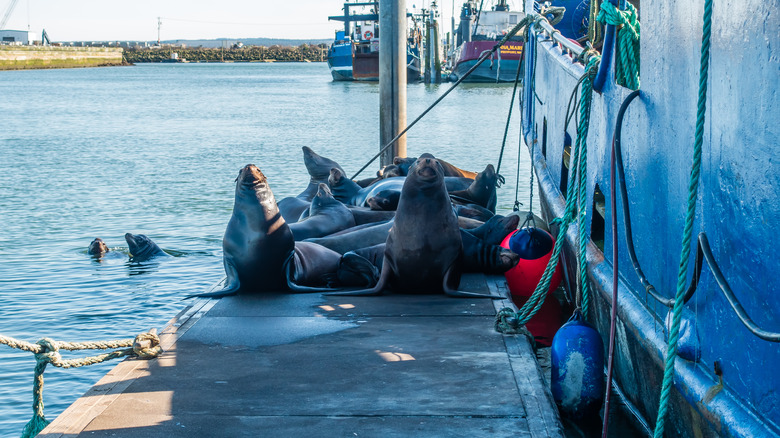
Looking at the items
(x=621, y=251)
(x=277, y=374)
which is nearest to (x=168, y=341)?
(x=277, y=374)

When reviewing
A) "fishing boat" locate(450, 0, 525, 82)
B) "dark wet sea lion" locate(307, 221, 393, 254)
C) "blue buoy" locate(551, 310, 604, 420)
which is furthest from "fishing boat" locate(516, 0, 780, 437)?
"fishing boat" locate(450, 0, 525, 82)

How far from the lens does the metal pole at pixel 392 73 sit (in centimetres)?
1091

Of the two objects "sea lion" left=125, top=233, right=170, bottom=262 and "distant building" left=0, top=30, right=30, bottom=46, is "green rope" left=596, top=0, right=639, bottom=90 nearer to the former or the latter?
"sea lion" left=125, top=233, right=170, bottom=262

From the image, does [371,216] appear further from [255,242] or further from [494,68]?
[494,68]

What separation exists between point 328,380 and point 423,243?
76.6 inches

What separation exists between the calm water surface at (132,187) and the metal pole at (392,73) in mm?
2814

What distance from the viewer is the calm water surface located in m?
7.59

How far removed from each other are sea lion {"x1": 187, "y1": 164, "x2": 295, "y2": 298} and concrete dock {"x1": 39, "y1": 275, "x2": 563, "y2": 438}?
0.58 meters

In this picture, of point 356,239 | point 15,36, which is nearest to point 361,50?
point 356,239

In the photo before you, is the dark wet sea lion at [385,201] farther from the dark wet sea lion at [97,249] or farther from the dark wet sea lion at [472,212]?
the dark wet sea lion at [97,249]

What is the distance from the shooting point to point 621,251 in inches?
179

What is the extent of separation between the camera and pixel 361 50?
62000 millimetres

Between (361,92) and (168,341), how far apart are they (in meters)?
47.9

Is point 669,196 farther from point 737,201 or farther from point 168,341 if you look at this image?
point 168,341
